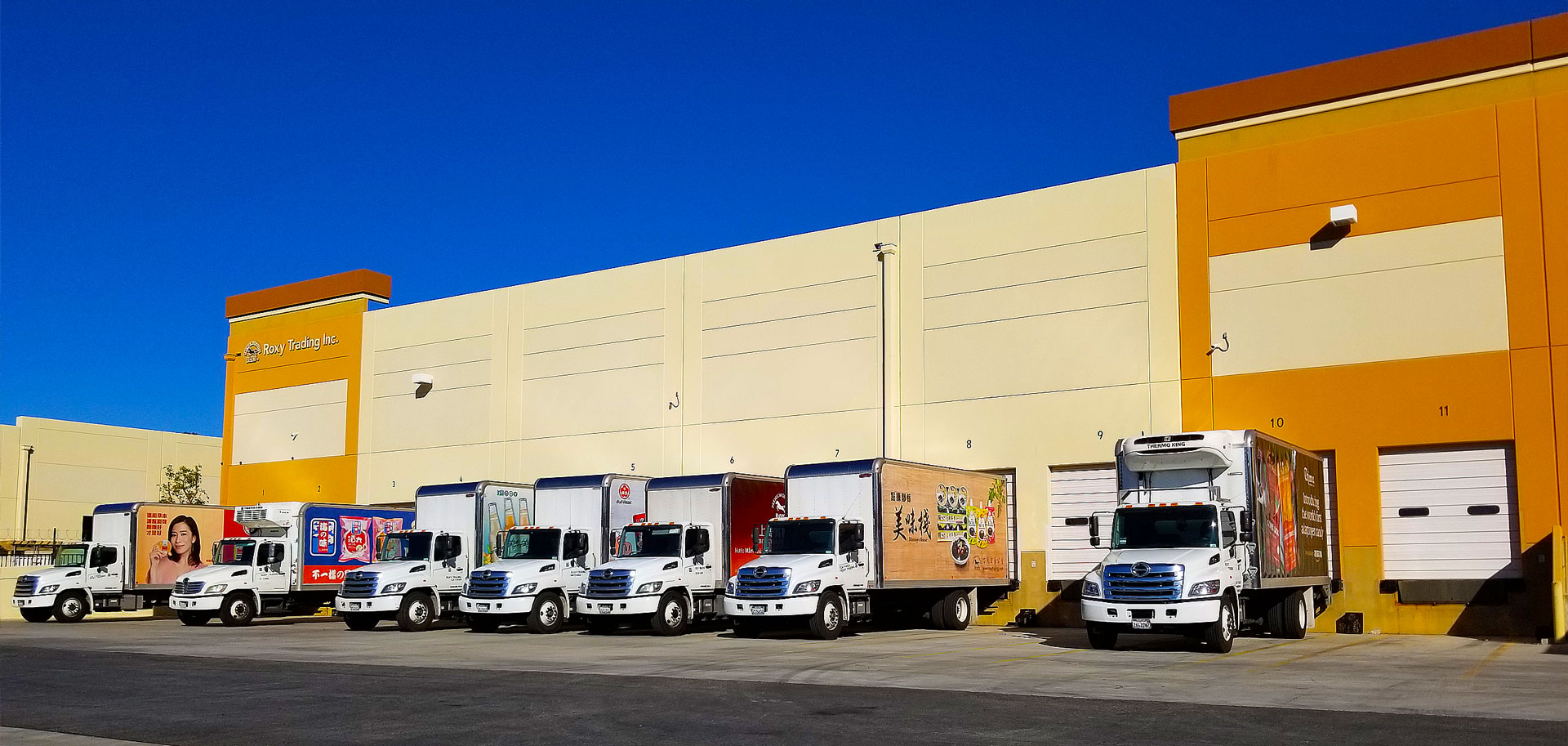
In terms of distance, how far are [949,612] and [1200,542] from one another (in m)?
8.64

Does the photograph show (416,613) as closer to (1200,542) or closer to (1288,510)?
(1200,542)

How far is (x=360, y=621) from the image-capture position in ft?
104

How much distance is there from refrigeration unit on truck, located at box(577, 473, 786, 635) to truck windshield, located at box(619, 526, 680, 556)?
2 cm

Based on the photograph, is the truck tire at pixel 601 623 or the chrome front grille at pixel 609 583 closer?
the chrome front grille at pixel 609 583

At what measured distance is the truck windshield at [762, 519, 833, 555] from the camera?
81.8 feet

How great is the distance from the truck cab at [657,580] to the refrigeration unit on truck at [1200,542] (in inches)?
356

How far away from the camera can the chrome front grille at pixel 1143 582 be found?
1948cm

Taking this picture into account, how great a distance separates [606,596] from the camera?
26344 mm

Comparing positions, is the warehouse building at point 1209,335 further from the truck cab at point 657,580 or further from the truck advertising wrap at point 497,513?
the truck cab at point 657,580

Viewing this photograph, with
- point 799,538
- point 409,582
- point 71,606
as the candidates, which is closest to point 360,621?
point 409,582

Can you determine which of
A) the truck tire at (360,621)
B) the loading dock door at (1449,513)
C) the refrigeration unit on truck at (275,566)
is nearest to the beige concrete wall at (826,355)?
the loading dock door at (1449,513)

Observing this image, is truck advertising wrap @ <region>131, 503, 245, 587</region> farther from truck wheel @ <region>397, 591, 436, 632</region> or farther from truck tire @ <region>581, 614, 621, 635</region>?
truck tire @ <region>581, 614, 621, 635</region>

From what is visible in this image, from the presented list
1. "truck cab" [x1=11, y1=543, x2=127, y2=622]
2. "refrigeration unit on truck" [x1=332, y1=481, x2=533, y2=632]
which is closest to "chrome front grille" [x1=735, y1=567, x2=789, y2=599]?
"refrigeration unit on truck" [x1=332, y1=481, x2=533, y2=632]

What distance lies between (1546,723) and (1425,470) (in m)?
16.9
